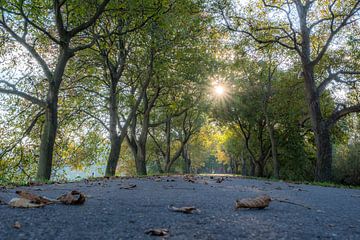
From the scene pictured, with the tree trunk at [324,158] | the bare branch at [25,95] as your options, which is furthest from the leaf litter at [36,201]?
the tree trunk at [324,158]

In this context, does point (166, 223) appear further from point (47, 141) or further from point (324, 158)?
point (324, 158)

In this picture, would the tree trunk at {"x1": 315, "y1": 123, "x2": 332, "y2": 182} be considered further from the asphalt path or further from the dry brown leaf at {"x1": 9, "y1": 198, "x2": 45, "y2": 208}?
the dry brown leaf at {"x1": 9, "y1": 198, "x2": 45, "y2": 208}

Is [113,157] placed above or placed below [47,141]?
below

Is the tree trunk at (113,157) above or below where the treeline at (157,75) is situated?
below

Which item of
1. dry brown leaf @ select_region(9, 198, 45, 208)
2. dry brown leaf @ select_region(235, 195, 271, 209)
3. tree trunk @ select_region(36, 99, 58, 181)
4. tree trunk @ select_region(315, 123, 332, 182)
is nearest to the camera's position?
dry brown leaf @ select_region(9, 198, 45, 208)

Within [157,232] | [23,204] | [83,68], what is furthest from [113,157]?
[157,232]

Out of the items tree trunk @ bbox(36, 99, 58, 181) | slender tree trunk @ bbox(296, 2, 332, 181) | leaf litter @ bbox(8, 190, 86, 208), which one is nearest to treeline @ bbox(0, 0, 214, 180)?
tree trunk @ bbox(36, 99, 58, 181)

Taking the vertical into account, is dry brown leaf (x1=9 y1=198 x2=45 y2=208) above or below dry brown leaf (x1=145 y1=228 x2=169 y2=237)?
above

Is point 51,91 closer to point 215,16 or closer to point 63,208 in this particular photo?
point 63,208

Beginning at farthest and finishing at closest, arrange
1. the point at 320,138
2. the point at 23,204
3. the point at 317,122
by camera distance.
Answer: the point at 317,122 → the point at 320,138 → the point at 23,204

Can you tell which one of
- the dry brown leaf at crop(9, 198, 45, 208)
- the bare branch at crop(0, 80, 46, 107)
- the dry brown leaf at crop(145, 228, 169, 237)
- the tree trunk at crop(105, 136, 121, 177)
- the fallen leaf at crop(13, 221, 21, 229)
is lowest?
the dry brown leaf at crop(145, 228, 169, 237)

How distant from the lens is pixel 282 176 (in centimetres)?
2966

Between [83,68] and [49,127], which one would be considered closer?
[49,127]

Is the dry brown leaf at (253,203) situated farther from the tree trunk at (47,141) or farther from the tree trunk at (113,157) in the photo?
the tree trunk at (113,157)
